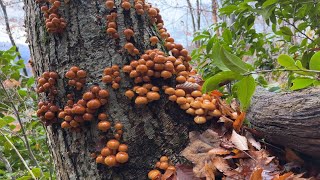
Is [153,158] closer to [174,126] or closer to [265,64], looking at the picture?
[174,126]

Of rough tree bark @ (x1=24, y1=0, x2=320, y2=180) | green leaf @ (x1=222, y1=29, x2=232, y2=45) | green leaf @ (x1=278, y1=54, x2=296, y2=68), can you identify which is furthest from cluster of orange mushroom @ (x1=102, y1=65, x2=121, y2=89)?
green leaf @ (x1=222, y1=29, x2=232, y2=45)

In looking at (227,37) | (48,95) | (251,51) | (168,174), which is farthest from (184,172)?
(251,51)

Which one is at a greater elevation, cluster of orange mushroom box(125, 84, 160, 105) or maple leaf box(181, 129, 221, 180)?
cluster of orange mushroom box(125, 84, 160, 105)

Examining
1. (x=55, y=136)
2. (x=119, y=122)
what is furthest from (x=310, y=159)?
(x=55, y=136)

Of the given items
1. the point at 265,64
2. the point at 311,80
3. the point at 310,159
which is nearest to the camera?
the point at 311,80

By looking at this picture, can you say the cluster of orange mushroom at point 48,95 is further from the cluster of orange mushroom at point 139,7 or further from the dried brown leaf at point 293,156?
the dried brown leaf at point 293,156

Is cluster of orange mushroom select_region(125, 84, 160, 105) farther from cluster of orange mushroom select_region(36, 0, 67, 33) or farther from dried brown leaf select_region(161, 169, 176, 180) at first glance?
cluster of orange mushroom select_region(36, 0, 67, 33)

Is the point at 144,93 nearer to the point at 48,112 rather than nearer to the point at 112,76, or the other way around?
the point at 112,76
